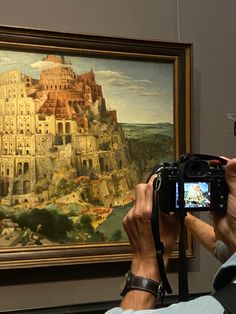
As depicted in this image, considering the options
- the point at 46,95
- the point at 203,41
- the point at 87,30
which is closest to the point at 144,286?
the point at 46,95

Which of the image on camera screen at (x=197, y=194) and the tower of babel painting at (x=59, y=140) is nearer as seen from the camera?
the image on camera screen at (x=197, y=194)

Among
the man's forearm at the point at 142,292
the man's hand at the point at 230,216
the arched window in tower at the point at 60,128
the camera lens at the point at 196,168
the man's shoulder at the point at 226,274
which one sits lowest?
the man's forearm at the point at 142,292

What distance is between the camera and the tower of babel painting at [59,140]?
4.65 ft

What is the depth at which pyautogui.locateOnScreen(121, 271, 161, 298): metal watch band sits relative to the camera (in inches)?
30.8

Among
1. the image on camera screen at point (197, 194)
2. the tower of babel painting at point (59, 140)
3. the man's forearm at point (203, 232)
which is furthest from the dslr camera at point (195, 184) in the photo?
the tower of babel painting at point (59, 140)

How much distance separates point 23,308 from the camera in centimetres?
146

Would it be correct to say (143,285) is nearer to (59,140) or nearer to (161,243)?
(161,243)

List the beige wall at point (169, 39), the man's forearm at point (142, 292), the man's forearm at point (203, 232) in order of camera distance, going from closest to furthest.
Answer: the man's forearm at point (142, 292) < the man's forearm at point (203, 232) < the beige wall at point (169, 39)

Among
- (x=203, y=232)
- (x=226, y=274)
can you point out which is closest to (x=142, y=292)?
(x=226, y=274)

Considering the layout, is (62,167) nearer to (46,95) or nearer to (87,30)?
(46,95)

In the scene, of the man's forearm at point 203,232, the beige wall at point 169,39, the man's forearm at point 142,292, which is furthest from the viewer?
the beige wall at point 169,39

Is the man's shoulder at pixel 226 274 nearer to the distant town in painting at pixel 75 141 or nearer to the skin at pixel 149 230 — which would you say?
the skin at pixel 149 230

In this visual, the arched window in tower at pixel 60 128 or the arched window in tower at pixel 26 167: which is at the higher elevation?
the arched window in tower at pixel 60 128

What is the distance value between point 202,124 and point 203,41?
29 centimetres
